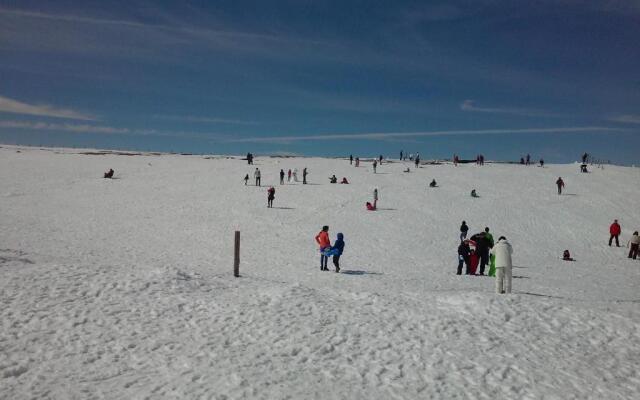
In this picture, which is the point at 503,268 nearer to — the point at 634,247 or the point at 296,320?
the point at 296,320

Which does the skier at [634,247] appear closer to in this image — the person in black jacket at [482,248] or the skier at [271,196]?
the person in black jacket at [482,248]

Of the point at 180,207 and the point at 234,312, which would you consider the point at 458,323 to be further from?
the point at 180,207

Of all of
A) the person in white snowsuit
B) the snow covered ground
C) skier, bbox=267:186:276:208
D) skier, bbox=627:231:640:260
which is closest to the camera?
the snow covered ground

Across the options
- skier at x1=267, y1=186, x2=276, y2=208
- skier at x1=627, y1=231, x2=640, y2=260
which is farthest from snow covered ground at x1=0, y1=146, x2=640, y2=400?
skier at x1=267, y1=186, x2=276, y2=208

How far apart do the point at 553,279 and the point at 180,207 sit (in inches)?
990

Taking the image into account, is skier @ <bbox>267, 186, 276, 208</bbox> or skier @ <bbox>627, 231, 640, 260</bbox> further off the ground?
skier @ <bbox>267, 186, 276, 208</bbox>

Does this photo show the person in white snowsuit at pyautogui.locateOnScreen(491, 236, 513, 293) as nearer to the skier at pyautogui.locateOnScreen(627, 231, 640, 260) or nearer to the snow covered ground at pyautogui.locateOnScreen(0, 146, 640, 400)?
the snow covered ground at pyautogui.locateOnScreen(0, 146, 640, 400)

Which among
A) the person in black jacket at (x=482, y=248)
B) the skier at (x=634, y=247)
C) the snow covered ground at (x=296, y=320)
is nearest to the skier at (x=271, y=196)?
the snow covered ground at (x=296, y=320)

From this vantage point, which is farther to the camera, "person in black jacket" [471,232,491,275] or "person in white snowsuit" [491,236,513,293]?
"person in black jacket" [471,232,491,275]

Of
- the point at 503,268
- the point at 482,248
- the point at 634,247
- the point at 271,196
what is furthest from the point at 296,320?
the point at 271,196

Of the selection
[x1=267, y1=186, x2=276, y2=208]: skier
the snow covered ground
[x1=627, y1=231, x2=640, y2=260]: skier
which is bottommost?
the snow covered ground

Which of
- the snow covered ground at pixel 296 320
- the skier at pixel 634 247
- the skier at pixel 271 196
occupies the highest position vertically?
the skier at pixel 271 196

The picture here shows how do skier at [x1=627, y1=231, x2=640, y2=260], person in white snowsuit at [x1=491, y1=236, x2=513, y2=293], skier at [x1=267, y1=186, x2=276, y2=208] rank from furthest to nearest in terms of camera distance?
skier at [x1=267, y1=186, x2=276, y2=208], skier at [x1=627, y1=231, x2=640, y2=260], person in white snowsuit at [x1=491, y1=236, x2=513, y2=293]

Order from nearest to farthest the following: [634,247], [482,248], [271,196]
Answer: [482,248]
[634,247]
[271,196]
